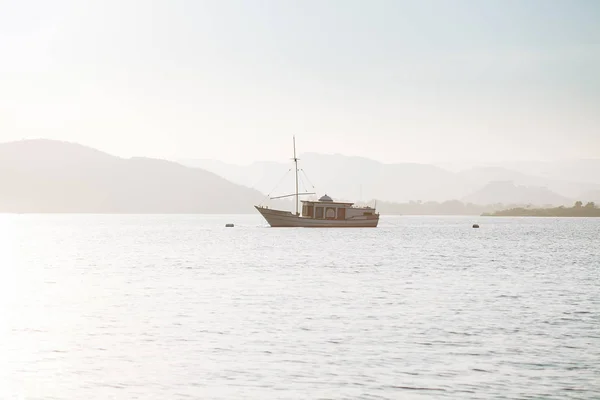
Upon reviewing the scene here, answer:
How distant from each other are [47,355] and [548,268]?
51.0m

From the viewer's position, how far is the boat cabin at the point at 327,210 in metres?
164

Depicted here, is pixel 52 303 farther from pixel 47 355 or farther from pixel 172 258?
pixel 172 258

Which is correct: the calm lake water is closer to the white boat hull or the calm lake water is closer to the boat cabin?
the boat cabin

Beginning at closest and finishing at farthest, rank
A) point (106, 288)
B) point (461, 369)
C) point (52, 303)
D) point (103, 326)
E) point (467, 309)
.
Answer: point (461, 369) → point (103, 326) → point (467, 309) → point (52, 303) → point (106, 288)

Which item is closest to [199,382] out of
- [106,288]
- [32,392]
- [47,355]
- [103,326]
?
[32,392]

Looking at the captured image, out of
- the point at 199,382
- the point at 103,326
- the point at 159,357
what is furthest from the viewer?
the point at 103,326

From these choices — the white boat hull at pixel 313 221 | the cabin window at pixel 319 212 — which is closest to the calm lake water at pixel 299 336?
the cabin window at pixel 319 212

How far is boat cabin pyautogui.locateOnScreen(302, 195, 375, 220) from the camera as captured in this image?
164m

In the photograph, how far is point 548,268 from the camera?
67.4 metres

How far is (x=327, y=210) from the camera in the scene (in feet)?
541

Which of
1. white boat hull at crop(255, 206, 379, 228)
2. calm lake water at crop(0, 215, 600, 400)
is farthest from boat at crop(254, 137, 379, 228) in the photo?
calm lake water at crop(0, 215, 600, 400)

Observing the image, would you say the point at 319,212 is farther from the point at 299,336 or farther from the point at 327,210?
the point at 299,336

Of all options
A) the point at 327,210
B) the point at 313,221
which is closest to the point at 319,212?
the point at 327,210

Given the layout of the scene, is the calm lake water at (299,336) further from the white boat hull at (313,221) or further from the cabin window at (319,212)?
the white boat hull at (313,221)
